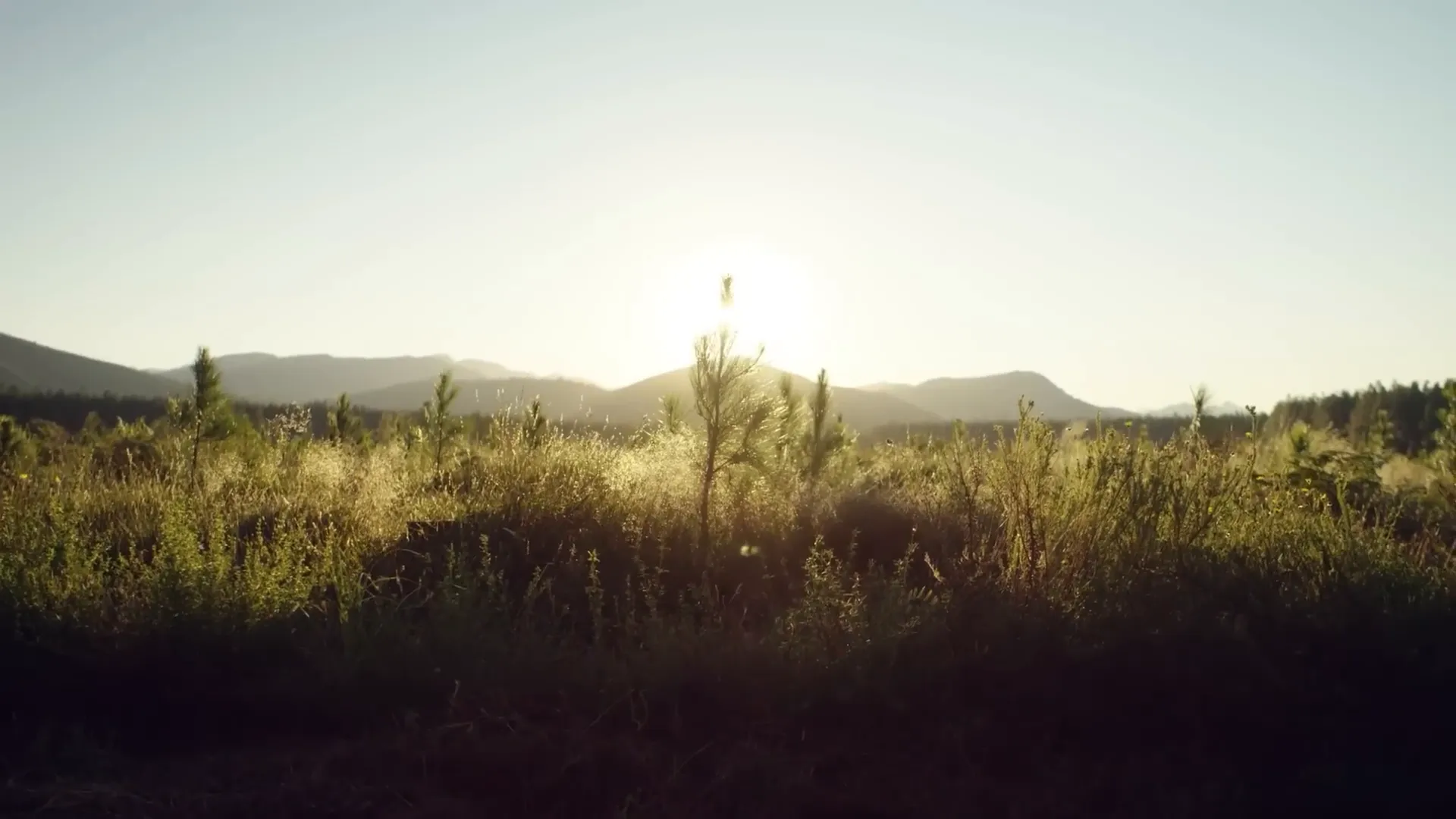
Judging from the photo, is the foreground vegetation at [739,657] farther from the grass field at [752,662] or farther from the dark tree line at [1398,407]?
the dark tree line at [1398,407]

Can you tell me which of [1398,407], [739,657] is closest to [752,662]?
[739,657]

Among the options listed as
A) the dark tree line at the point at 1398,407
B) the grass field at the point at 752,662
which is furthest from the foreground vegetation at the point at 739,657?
the dark tree line at the point at 1398,407

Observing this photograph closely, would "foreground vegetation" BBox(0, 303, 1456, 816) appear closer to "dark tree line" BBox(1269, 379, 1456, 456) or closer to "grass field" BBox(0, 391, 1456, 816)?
"grass field" BBox(0, 391, 1456, 816)

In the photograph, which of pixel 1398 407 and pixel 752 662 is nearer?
pixel 752 662

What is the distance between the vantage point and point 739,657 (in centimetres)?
538

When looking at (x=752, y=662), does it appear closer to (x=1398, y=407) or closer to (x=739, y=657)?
(x=739, y=657)

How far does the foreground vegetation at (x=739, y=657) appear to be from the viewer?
14.7 ft

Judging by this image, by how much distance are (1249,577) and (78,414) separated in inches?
4131

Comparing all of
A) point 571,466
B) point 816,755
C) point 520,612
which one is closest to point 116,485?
point 571,466

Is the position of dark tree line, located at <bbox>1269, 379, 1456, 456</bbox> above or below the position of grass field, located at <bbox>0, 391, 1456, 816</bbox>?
above

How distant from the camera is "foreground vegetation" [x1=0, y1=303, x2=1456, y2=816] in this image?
449 centimetres

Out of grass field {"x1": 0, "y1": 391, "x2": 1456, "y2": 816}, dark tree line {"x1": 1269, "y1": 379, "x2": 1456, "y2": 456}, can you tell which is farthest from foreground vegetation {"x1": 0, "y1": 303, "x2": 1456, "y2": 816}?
dark tree line {"x1": 1269, "y1": 379, "x2": 1456, "y2": 456}

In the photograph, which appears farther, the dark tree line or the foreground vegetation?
the dark tree line

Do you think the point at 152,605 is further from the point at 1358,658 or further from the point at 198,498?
the point at 1358,658
